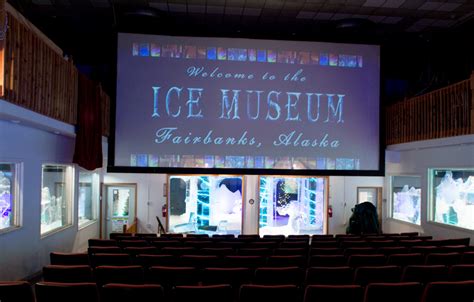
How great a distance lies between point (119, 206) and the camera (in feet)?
40.1

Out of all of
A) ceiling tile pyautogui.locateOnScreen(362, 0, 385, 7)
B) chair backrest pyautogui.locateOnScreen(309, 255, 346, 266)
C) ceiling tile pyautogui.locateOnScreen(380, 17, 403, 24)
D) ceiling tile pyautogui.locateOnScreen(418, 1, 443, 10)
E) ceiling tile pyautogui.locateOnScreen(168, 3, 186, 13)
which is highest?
ceiling tile pyautogui.locateOnScreen(168, 3, 186, 13)

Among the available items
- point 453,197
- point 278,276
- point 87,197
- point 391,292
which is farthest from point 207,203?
point 391,292

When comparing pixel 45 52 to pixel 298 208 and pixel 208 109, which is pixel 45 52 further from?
pixel 298 208

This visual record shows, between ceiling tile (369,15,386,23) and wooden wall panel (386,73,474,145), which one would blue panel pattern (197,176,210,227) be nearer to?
wooden wall panel (386,73,474,145)

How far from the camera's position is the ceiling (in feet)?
32.1

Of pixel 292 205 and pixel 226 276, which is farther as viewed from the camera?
pixel 292 205

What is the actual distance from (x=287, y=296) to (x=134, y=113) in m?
7.21

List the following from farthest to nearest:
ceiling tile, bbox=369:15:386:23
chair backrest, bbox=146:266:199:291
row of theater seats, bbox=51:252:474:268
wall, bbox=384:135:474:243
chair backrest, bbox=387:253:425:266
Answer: ceiling tile, bbox=369:15:386:23 < wall, bbox=384:135:474:243 < chair backrest, bbox=387:253:425:266 < row of theater seats, bbox=51:252:474:268 < chair backrest, bbox=146:266:199:291

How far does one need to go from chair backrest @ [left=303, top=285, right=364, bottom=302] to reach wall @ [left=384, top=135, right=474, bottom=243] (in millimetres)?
5526

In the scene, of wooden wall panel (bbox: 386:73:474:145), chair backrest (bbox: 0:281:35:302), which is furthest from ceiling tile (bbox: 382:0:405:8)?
chair backrest (bbox: 0:281:35:302)

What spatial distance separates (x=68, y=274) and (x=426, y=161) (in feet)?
28.7

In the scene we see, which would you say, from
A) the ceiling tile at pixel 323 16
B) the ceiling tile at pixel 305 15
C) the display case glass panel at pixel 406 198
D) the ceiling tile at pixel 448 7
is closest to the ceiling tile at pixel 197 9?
the ceiling tile at pixel 305 15

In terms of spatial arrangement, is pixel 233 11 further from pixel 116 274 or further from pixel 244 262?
pixel 116 274

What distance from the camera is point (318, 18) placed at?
10.6 m
